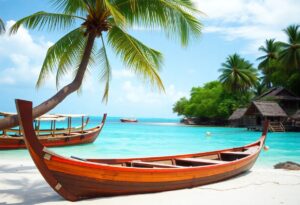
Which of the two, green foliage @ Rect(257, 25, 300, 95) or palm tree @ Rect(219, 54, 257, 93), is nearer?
green foliage @ Rect(257, 25, 300, 95)

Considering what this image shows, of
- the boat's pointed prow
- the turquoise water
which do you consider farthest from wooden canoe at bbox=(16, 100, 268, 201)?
the turquoise water

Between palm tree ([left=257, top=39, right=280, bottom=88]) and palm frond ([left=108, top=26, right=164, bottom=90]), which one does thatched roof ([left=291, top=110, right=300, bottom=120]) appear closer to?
palm tree ([left=257, top=39, right=280, bottom=88])

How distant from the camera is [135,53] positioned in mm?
6082

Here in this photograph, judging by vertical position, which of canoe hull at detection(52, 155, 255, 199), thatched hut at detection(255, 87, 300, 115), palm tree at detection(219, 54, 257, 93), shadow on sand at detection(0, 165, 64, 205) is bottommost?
shadow on sand at detection(0, 165, 64, 205)

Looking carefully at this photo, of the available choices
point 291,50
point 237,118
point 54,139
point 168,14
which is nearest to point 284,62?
point 291,50

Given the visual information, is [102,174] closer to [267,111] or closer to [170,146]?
[170,146]

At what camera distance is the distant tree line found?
1282 inches

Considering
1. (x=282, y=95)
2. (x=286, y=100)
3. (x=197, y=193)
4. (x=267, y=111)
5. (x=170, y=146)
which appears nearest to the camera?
(x=197, y=193)

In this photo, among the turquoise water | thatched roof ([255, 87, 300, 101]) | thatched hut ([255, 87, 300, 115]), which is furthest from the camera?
thatched hut ([255, 87, 300, 115])

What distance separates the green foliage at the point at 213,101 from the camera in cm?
4408

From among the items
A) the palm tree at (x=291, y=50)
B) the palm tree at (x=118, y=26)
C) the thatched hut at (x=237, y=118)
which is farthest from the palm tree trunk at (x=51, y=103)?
the thatched hut at (x=237, y=118)

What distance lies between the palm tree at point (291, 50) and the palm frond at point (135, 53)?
94.8 ft

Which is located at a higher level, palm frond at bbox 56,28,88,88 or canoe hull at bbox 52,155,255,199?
palm frond at bbox 56,28,88,88

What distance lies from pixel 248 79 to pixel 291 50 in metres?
7.48
